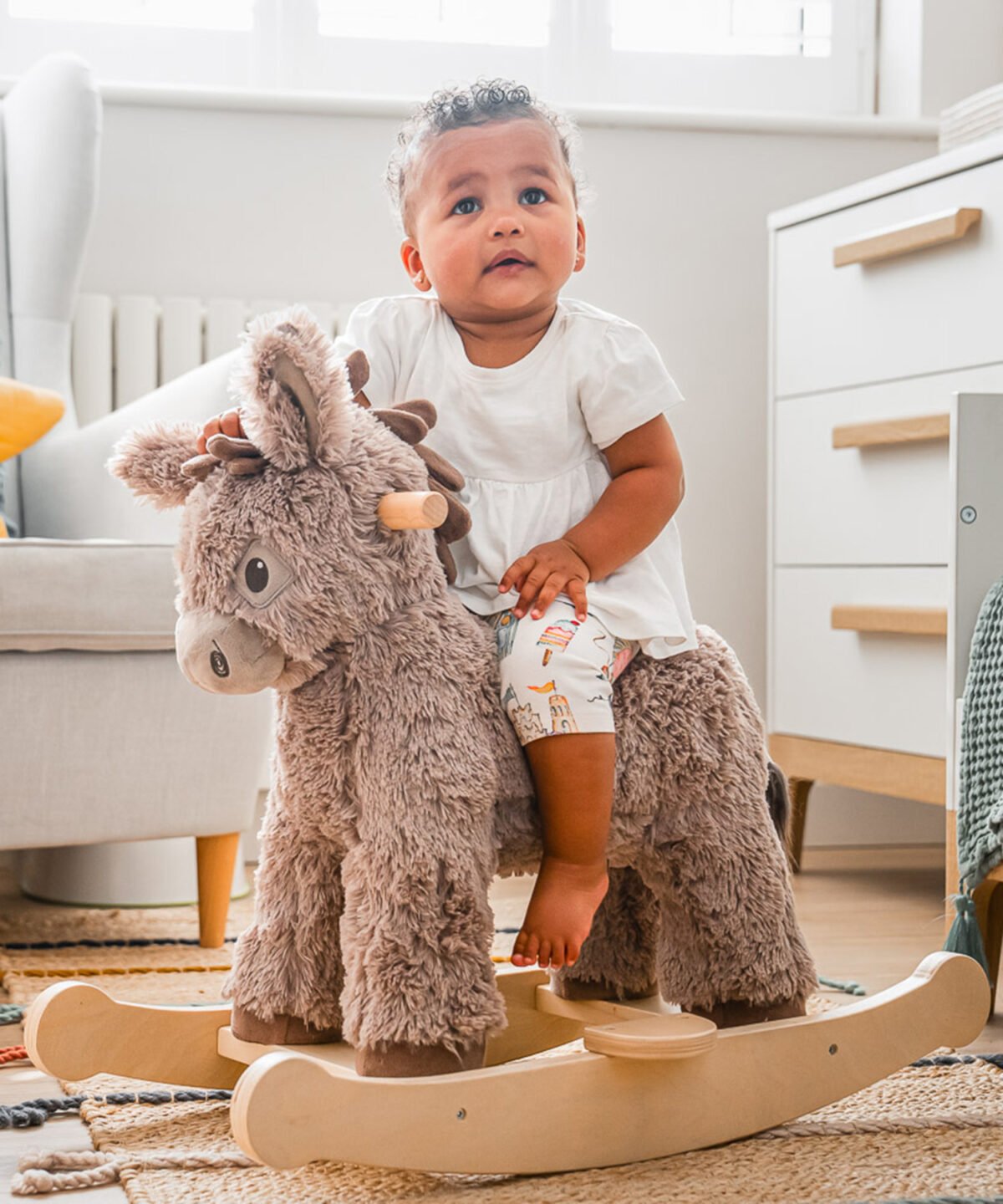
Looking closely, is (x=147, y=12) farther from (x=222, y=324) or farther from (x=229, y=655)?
(x=229, y=655)

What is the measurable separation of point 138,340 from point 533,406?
1150mm

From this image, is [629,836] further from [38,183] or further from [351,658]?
[38,183]

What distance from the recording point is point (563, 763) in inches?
35.6

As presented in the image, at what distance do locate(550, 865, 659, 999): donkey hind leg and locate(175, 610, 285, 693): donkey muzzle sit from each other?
321 millimetres

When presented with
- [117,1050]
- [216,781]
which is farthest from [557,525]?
[216,781]

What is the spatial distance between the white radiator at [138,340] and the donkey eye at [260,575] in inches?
45.4

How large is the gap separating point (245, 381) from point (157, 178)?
1329 millimetres

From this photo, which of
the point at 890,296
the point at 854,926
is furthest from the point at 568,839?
the point at 890,296

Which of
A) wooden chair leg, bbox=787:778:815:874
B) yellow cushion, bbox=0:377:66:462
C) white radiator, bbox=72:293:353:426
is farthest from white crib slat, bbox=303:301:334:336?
wooden chair leg, bbox=787:778:815:874

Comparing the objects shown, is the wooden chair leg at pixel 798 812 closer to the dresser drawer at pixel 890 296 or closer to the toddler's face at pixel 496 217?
the dresser drawer at pixel 890 296

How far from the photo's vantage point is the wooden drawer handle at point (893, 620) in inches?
65.6

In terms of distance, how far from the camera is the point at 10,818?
143 centimetres

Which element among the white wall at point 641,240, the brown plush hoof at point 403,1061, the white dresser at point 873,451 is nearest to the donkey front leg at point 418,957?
the brown plush hoof at point 403,1061

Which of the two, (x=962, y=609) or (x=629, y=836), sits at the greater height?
(x=962, y=609)
